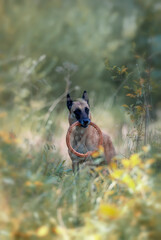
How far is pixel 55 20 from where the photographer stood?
52.9ft

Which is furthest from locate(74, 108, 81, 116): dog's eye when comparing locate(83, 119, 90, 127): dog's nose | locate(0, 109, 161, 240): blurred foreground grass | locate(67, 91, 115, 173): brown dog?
locate(0, 109, 161, 240): blurred foreground grass

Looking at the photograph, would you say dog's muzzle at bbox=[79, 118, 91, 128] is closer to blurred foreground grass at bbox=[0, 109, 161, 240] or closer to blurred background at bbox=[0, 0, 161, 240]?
blurred background at bbox=[0, 0, 161, 240]

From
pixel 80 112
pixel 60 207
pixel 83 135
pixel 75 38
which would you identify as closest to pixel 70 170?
pixel 83 135

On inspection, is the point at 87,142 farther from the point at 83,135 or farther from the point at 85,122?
the point at 85,122

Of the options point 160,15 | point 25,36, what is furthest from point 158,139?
point 160,15

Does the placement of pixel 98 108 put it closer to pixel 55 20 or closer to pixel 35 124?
pixel 35 124

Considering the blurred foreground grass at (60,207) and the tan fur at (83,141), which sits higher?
the tan fur at (83,141)

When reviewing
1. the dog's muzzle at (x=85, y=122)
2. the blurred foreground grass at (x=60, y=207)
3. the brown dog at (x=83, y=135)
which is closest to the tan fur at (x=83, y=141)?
the brown dog at (x=83, y=135)

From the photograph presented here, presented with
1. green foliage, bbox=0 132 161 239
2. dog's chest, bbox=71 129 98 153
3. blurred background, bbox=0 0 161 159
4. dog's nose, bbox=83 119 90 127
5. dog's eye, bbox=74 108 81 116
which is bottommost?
green foliage, bbox=0 132 161 239

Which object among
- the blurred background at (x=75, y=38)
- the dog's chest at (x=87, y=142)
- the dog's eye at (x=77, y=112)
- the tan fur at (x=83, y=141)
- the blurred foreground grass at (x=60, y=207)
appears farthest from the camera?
the blurred background at (x=75, y=38)

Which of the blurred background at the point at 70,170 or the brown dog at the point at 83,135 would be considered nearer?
the blurred background at the point at 70,170

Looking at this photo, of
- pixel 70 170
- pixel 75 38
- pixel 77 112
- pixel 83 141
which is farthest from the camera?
pixel 75 38

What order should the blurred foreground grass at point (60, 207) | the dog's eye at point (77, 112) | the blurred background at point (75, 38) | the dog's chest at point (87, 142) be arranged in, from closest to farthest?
the blurred foreground grass at point (60, 207)
the dog's chest at point (87, 142)
the dog's eye at point (77, 112)
the blurred background at point (75, 38)

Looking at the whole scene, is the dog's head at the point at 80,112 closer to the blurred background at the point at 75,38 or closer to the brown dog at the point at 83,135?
the brown dog at the point at 83,135
